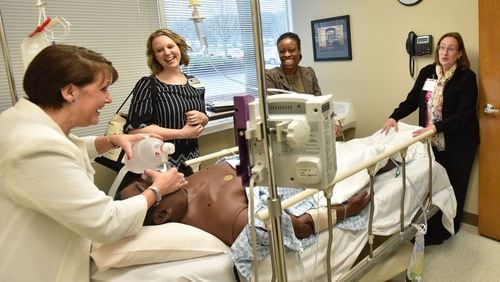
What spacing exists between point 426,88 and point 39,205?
8.08ft

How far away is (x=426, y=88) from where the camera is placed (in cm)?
268

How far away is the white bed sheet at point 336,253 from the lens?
1210mm

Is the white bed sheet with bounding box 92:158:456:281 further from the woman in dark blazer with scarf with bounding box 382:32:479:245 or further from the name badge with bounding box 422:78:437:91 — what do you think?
the name badge with bounding box 422:78:437:91

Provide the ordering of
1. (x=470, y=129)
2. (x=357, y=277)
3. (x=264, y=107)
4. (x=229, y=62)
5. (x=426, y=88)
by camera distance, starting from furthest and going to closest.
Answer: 1. (x=229, y=62)
2. (x=426, y=88)
3. (x=470, y=129)
4. (x=357, y=277)
5. (x=264, y=107)

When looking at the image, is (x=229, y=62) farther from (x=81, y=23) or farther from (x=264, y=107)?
(x=264, y=107)

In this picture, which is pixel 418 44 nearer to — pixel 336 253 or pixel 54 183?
pixel 336 253

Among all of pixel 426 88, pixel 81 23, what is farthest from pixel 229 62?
pixel 426 88

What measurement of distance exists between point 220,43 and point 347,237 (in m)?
2.01

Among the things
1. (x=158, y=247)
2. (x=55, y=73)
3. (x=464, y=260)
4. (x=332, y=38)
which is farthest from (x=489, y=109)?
(x=55, y=73)

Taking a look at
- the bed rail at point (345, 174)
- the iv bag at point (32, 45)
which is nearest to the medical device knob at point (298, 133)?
the bed rail at point (345, 174)

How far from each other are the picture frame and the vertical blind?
38 cm

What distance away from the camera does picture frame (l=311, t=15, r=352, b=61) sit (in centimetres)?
325

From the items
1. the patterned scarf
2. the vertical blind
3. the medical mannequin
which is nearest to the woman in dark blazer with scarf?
the patterned scarf

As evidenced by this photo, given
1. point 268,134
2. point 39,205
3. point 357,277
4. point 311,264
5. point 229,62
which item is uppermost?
point 229,62
